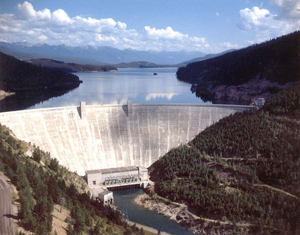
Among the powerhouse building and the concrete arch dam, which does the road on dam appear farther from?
the concrete arch dam

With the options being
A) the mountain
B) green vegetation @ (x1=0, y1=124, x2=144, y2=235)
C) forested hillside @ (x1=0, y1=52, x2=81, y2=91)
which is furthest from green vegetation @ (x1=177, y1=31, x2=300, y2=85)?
green vegetation @ (x1=0, y1=124, x2=144, y2=235)

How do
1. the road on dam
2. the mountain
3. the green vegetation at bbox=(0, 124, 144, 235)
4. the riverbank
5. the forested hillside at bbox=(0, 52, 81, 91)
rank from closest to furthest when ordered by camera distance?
1. the road on dam
2. the green vegetation at bbox=(0, 124, 144, 235)
3. the riverbank
4. the mountain
5. the forested hillside at bbox=(0, 52, 81, 91)

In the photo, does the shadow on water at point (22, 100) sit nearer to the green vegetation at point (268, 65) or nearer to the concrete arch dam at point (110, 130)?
the concrete arch dam at point (110, 130)

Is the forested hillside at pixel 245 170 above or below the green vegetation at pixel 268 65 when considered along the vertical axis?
below

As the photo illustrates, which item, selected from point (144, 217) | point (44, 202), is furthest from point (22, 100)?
point (44, 202)

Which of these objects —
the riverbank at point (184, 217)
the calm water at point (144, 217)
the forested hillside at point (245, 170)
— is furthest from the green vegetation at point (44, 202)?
the forested hillside at point (245, 170)

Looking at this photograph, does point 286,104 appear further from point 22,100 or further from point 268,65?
point 22,100

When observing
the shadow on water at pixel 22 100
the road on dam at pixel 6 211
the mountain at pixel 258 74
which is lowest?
the road on dam at pixel 6 211
